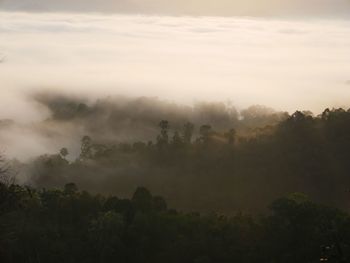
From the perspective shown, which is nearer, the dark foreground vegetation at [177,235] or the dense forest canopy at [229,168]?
the dark foreground vegetation at [177,235]

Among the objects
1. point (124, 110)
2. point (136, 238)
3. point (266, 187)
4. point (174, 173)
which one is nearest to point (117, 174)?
point (174, 173)

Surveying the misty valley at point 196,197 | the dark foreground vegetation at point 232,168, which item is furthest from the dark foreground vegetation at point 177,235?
the dark foreground vegetation at point 232,168

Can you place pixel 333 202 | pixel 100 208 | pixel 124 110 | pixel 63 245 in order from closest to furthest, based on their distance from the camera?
pixel 63 245
pixel 100 208
pixel 333 202
pixel 124 110

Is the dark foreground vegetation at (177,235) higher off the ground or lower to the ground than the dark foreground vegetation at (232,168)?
lower

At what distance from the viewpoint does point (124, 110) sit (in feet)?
397

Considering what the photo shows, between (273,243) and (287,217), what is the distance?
1732 millimetres

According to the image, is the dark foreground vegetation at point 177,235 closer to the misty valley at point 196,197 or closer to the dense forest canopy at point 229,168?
the misty valley at point 196,197

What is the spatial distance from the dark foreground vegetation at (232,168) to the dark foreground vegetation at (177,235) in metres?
14.2

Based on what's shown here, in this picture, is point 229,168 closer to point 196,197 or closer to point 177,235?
point 196,197

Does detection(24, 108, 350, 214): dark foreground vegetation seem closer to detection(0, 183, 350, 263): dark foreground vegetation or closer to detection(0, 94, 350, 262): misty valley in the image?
detection(0, 94, 350, 262): misty valley

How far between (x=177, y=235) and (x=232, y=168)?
23.2 metres

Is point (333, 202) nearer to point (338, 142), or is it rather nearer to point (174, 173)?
point (338, 142)

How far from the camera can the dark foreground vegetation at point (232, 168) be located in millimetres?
50991

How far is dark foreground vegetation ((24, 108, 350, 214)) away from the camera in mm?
50991
